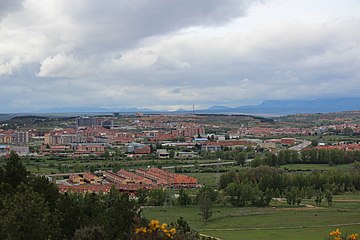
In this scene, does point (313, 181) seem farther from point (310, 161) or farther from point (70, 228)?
point (70, 228)

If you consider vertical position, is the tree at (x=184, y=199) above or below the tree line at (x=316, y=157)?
below

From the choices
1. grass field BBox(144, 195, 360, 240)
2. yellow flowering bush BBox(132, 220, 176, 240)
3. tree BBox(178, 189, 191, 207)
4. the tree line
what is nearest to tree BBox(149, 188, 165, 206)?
tree BBox(178, 189, 191, 207)

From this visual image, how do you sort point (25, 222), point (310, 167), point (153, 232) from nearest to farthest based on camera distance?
point (153, 232) < point (25, 222) < point (310, 167)

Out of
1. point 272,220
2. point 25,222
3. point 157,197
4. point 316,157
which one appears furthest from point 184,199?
point 316,157

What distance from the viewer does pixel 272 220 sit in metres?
27.0

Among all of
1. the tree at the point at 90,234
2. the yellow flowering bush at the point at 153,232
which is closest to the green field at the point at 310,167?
the tree at the point at 90,234

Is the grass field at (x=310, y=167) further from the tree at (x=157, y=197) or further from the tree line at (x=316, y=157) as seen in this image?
the tree at (x=157, y=197)

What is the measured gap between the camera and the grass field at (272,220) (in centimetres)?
2382

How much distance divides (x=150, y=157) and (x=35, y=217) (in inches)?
2024

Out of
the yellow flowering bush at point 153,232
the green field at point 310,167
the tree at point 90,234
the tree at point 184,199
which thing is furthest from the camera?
the green field at point 310,167

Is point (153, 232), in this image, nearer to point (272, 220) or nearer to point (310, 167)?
point (272, 220)

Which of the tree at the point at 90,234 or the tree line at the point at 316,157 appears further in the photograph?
the tree line at the point at 316,157

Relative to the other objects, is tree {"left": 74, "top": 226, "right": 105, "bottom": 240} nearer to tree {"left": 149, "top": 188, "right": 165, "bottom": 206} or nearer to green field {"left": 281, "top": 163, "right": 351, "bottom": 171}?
tree {"left": 149, "top": 188, "right": 165, "bottom": 206}

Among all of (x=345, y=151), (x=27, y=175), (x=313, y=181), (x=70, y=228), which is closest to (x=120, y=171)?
(x=313, y=181)
